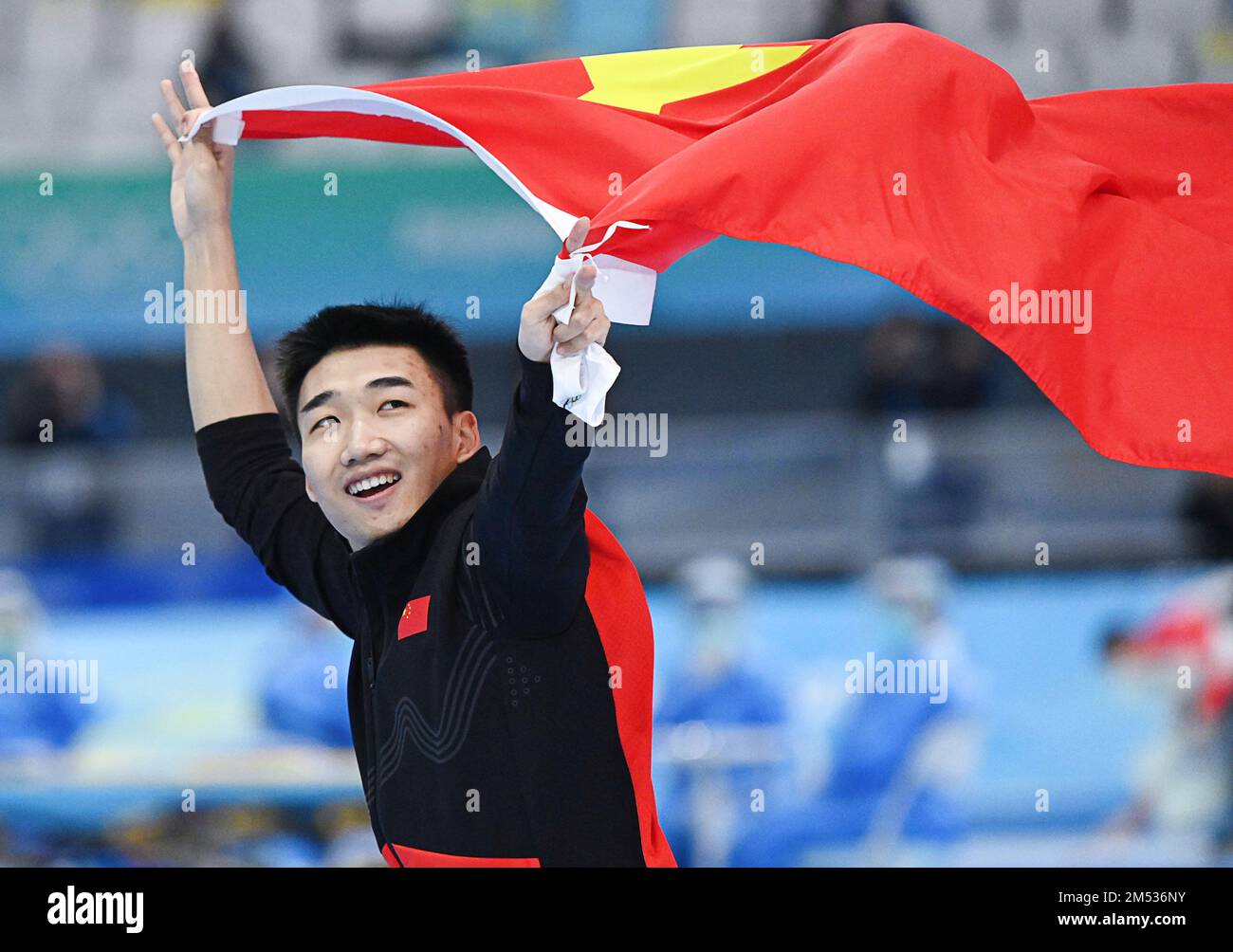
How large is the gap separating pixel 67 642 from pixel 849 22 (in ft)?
14.7

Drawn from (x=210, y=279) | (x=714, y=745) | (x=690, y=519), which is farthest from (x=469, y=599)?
(x=690, y=519)

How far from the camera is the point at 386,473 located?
8.69 feet

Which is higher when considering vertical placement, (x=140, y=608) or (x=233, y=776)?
(x=140, y=608)

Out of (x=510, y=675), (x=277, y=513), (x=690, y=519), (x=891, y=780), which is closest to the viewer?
(x=510, y=675)

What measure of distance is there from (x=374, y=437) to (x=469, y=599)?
0.34 m

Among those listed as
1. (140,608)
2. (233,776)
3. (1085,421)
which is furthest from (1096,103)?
(140,608)

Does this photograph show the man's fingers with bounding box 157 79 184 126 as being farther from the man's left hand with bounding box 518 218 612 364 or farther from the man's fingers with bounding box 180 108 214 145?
the man's left hand with bounding box 518 218 612 364

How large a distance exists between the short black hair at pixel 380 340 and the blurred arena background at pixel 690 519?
3475 mm

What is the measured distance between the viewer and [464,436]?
280 centimetres

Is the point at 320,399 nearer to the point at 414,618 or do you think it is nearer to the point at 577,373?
the point at 414,618

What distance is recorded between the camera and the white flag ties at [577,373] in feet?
7.09

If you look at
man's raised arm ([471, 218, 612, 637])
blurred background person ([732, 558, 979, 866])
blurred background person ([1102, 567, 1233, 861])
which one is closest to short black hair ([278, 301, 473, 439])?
man's raised arm ([471, 218, 612, 637])

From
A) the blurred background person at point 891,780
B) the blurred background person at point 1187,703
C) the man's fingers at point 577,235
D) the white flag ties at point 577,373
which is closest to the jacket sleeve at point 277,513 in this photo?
the white flag ties at point 577,373
